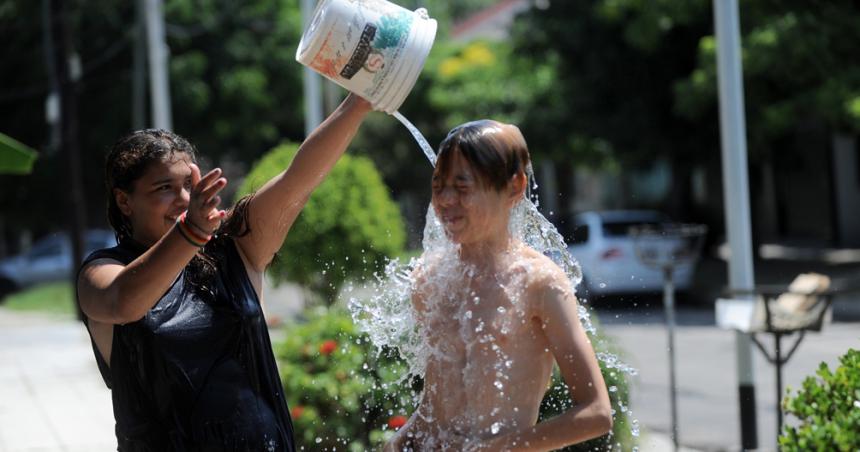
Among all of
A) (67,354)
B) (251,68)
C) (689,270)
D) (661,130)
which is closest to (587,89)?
(661,130)

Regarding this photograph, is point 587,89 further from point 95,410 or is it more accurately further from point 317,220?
point 95,410

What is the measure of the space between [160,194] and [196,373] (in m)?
0.41

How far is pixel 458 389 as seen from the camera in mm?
2363

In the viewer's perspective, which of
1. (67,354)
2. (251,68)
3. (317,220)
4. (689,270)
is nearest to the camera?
(317,220)

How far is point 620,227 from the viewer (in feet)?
58.5

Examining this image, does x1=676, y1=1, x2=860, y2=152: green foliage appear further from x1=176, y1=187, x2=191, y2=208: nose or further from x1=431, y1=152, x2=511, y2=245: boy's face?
x1=176, y1=187, x2=191, y2=208: nose

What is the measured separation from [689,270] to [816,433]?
Answer: 14.9 meters

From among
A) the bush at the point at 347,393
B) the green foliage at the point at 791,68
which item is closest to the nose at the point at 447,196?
the bush at the point at 347,393

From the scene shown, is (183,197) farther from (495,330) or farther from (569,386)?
(569,386)

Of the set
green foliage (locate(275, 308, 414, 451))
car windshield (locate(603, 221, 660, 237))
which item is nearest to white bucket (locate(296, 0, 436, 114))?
green foliage (locate(275, 308, 414, 451))

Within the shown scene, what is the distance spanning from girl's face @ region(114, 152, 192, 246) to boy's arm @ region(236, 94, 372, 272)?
0.16 m

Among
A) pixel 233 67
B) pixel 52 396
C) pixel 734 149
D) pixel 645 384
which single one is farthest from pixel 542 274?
pixel 233 67

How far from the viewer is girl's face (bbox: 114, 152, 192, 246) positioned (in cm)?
252

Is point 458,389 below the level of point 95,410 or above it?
above
